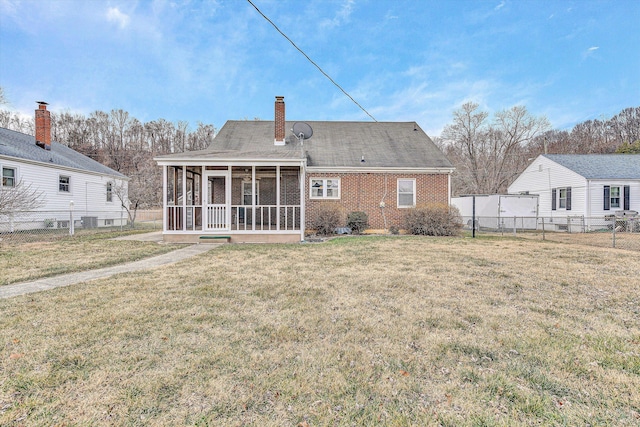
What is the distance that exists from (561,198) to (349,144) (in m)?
14.5

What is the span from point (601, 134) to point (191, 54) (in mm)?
48244

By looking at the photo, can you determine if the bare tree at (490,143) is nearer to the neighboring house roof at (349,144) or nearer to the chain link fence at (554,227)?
the chain link fence at (554,227)

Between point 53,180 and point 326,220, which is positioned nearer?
point 326,220

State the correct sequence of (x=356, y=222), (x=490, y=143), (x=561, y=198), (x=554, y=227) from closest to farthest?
(x=356, y=222) → (x=554, y=227) → (x=561, y=198) → (x=490, y=143)

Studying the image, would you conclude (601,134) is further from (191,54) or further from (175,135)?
(175,135)

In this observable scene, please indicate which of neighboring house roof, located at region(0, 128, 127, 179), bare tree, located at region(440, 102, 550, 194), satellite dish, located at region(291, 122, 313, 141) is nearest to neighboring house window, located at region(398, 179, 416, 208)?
satellite dish, located at region(291, 122, 313, 141)

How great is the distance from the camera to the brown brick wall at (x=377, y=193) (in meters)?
14.4

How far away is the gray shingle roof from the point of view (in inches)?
679

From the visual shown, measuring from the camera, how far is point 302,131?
53.9 feet

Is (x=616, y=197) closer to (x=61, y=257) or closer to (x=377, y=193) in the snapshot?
(x=377, y=193)

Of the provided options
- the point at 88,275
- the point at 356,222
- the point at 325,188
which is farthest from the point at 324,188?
the point at 88,275

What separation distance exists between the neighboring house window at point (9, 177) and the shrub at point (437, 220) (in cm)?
1968

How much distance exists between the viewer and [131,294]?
440cm

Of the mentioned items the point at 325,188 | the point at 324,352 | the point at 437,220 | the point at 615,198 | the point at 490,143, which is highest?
the point at 490,143
